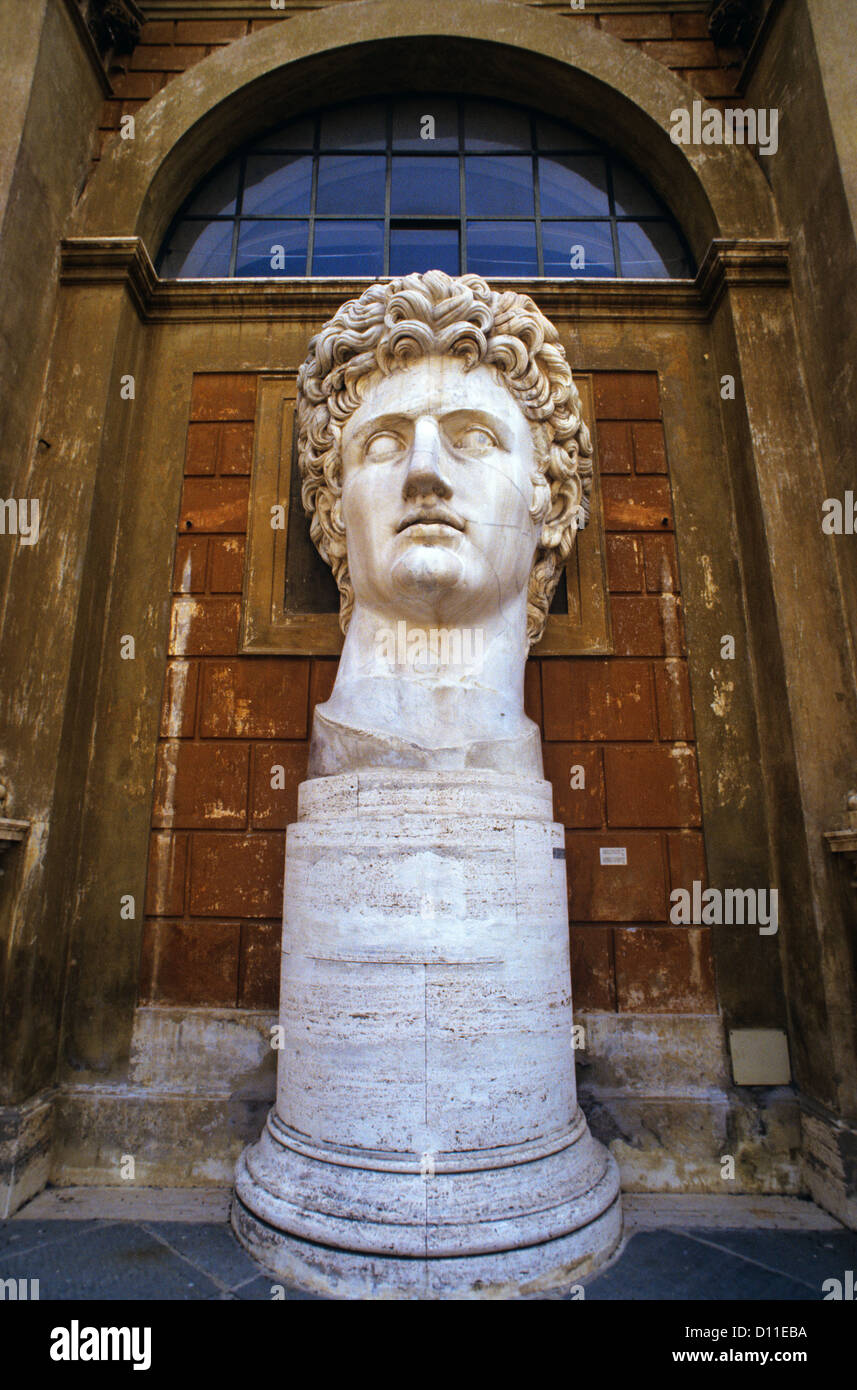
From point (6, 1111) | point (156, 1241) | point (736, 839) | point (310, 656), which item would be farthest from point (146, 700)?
point (736, 839)

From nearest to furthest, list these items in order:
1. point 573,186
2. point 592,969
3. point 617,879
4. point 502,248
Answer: point 592,969 → point 617,879 → point 502,248 → point 573,186

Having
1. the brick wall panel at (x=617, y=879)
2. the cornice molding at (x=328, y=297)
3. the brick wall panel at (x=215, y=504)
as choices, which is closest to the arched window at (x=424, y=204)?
the cornice molding at (x=328, y=297)

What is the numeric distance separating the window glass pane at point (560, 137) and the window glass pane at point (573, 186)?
3.5 inches

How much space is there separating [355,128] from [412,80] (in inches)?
22.6

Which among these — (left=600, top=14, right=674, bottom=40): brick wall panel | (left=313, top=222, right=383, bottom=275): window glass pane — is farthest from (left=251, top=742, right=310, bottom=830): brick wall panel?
(left=600, top=14, right=674, bottom=40): brick wall panel

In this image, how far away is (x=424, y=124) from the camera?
6027 mm

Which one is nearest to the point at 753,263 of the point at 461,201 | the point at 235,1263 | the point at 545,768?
the point at 461,201

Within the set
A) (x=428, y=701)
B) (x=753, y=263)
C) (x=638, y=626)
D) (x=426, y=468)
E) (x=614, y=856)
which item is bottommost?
(x=614, y=856)

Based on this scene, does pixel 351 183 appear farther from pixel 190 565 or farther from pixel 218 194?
pixel 190 565

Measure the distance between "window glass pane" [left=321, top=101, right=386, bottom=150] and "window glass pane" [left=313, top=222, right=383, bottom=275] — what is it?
2.60 ft

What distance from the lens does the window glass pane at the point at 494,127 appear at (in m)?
5.98

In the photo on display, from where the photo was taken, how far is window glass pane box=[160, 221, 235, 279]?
572 centimetres

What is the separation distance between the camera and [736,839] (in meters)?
4.29

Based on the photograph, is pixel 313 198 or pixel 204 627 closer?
A: pixel 204 627
